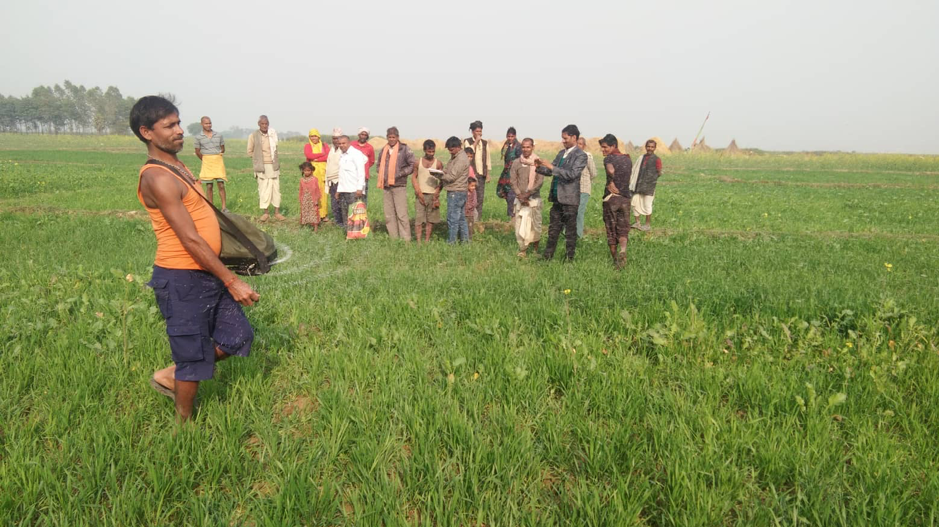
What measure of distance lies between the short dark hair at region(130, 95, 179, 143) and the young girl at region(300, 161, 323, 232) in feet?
24.4

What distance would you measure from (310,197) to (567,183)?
5394 mm

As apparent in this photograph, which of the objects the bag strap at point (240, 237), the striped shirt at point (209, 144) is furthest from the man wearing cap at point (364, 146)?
the bag strap at point (240, 237)

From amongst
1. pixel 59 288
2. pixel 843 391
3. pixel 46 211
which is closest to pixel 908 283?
pixel 843 391

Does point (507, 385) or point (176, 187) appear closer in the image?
point (176, 187)

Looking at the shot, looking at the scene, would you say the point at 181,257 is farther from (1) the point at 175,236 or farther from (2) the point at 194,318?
(2) the point at 194,318

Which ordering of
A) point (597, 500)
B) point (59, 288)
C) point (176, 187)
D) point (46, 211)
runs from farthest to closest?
point (46, 211), point (59, 288), point (176, 187), point (597, 500)

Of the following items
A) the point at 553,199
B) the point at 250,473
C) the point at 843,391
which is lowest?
the point at 250,473

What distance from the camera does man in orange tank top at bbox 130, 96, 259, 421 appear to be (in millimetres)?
2719

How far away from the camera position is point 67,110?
12162 cm

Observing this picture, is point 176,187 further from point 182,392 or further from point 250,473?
point 250,473

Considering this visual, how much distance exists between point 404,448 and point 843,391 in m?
3.02

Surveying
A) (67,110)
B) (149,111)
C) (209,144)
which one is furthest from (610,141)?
(67,110)

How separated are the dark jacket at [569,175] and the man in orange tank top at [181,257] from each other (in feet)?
17.1

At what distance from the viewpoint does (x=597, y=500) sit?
7.84 feet
